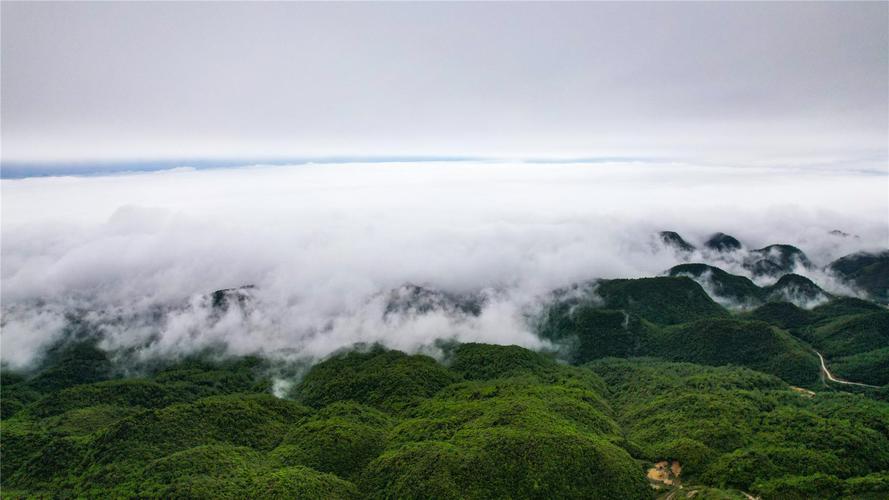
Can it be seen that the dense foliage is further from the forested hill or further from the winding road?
the winding road

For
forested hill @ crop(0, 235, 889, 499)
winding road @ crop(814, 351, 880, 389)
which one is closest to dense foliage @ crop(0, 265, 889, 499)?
forested hill @ crop(0, 235, 889, 499)

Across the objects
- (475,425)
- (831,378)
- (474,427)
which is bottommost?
(831,378)

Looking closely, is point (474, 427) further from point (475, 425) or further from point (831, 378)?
point (831, 378)

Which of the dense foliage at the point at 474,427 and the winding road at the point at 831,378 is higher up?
the dense foliage at the point at 474,427

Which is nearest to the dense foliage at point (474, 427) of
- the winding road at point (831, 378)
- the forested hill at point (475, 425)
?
the forested hill at point (475, 425)

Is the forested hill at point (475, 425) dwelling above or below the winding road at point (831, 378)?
above

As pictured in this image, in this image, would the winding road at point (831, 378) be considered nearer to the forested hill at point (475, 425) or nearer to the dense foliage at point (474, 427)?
the forested hill at point (475, 425)

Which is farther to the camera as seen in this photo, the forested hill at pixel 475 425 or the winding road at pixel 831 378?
the winding road at pixel 831 378

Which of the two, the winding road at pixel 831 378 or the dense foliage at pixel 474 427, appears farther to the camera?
the winding road at pixel 831 378

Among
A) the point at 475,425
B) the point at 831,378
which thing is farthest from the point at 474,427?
the point at 831,378

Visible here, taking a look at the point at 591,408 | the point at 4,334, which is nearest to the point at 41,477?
the point at 591,408

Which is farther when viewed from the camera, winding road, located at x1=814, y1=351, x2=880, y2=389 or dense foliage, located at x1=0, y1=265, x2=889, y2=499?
winding road, located at x1=814, y1=351, x2=880, y2=389
